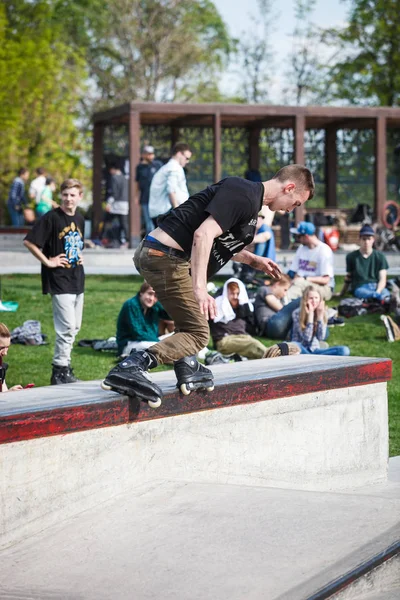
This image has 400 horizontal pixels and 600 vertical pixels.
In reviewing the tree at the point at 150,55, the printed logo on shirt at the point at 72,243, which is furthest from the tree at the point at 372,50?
the printed logo on shirt at the point at 72,243

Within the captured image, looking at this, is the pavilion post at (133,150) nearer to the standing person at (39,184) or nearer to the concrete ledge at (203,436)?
the standing person at (39,184)

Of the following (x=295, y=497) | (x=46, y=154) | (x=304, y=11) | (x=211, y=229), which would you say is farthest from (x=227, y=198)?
(x=304, y=11)

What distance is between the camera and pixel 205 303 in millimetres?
5145

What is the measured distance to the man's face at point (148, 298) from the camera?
10.1 m

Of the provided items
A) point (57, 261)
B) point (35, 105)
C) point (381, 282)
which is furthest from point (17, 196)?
point (57, 261)

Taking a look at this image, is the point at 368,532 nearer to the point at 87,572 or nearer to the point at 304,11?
the point at 87,572

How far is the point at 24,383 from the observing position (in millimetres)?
9125

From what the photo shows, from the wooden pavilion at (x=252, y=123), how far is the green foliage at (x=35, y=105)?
881cm

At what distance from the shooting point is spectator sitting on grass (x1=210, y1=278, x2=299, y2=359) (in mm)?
10648

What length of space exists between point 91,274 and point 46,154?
1816cm

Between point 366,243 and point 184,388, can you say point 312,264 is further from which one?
point 184,388

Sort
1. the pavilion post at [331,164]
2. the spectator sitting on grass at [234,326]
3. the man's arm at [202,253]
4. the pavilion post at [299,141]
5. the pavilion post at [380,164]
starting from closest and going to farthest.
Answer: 1. the man's arm at [202,253]
2. the spectator sitting on grass at [234,326]
3. the pavilion post at [299,141]
4. the pavilion post at [380,164]
5. the pavilion post at [331,164]

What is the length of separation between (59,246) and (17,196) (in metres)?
17.1

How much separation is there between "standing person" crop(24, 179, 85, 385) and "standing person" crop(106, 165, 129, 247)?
1308 centimetres
